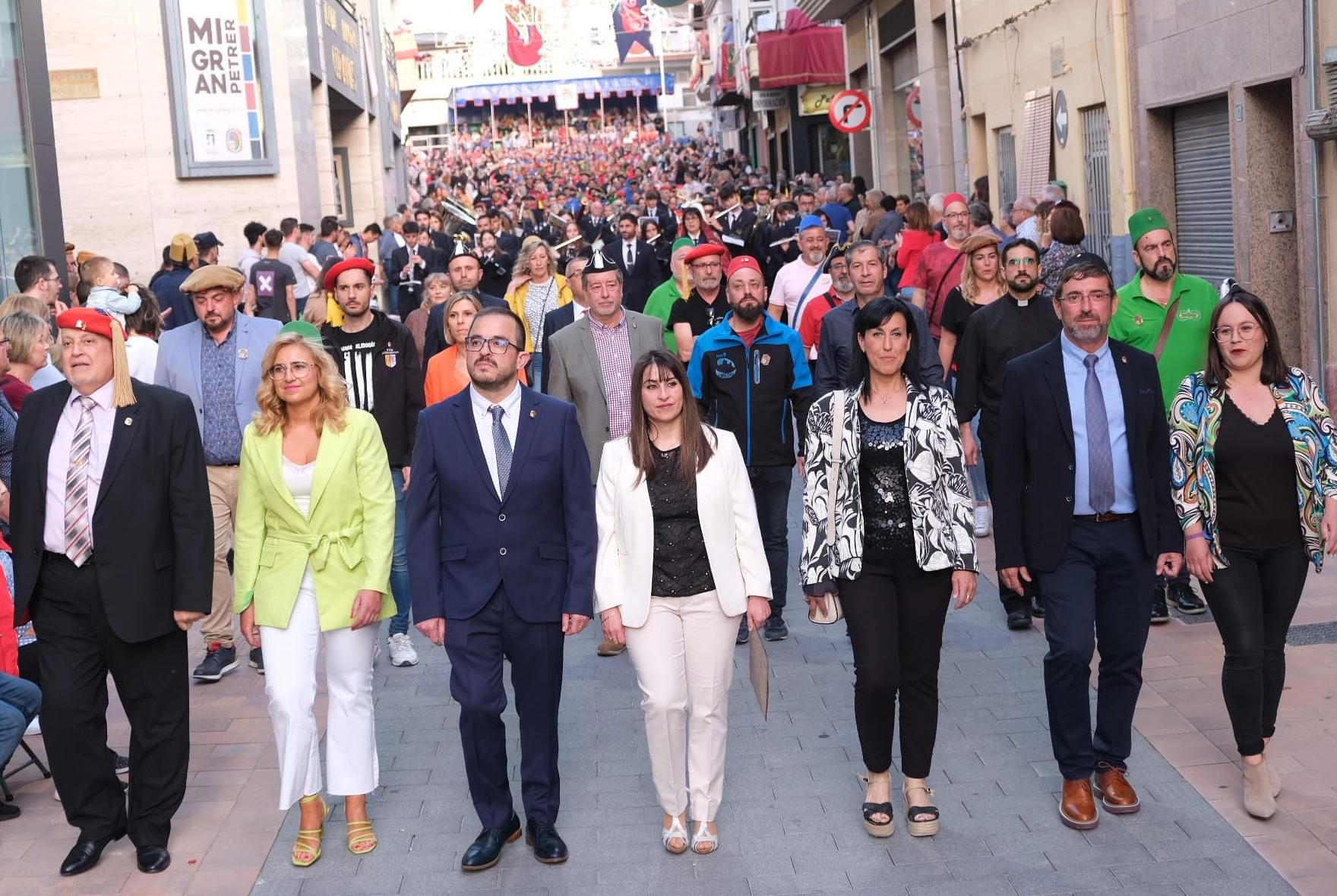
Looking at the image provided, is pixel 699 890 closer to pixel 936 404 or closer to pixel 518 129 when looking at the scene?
pixel 936 404

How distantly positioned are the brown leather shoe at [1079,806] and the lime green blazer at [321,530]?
2.49 m

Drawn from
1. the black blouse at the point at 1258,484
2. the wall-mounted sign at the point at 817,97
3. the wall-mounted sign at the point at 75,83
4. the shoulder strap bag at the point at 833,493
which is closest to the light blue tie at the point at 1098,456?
the black blouse at the point at 1258,484

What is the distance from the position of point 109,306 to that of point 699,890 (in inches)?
263

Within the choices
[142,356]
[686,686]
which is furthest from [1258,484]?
[142,356]

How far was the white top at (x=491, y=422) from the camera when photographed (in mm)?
5461

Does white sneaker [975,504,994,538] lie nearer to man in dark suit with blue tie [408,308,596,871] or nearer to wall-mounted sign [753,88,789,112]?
man in dark suit with blue tie [408,308,596,871]

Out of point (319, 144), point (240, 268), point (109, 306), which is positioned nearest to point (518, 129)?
point (319, 144)

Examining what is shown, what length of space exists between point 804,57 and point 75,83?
67.4ft

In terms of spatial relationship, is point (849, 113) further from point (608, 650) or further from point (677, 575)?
point (677, 575)

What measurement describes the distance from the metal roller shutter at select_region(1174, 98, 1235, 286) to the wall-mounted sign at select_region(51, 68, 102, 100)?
1397 centimetres

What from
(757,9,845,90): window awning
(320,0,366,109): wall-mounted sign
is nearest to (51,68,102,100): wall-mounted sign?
(320,0,366,109): wall-mounted sign

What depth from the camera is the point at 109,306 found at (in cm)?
1027

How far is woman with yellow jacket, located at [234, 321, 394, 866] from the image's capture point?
559 centimetres

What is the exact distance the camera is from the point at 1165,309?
23.9ft
